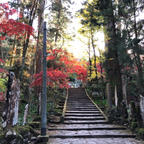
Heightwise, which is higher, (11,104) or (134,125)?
(11,104)

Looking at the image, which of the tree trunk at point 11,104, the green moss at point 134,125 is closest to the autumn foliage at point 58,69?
the tree trunk at point 11,104

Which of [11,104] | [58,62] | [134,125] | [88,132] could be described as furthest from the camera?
[58,62]

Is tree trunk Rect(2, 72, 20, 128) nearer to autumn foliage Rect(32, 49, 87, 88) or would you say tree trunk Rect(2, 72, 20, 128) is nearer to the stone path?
the stone path

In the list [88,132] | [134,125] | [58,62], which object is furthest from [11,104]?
[58,62]

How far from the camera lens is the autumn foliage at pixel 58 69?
9.64 meters

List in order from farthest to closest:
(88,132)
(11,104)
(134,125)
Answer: (88,132), (134,125), (11,104)

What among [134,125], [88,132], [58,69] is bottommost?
[88,132]

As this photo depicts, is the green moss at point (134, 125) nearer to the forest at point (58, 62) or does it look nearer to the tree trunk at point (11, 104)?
the forest at point (58, 62)

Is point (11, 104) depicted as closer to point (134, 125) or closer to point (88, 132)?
point (88, 132)

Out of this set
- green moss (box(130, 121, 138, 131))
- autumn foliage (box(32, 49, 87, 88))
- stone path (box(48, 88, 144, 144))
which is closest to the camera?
stone path (box(48, 88, 144, 144))

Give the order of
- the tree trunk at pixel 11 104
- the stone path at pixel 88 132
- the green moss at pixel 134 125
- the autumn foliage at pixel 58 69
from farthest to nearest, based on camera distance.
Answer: the autumn foliage at pixel 58 69 → the green moss at pixel 134 125 → the stone path at pixel 88 132 → the tree trunk at pixel 11 104

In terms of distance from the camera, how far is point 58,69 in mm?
14023

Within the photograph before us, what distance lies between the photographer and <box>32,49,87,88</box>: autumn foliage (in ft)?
31.6

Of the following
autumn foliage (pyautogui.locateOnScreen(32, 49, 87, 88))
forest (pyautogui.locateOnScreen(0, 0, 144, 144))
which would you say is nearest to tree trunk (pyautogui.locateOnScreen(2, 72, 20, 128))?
forest (pyautogui.locateOnScreen(0, 0, 144, 144))
